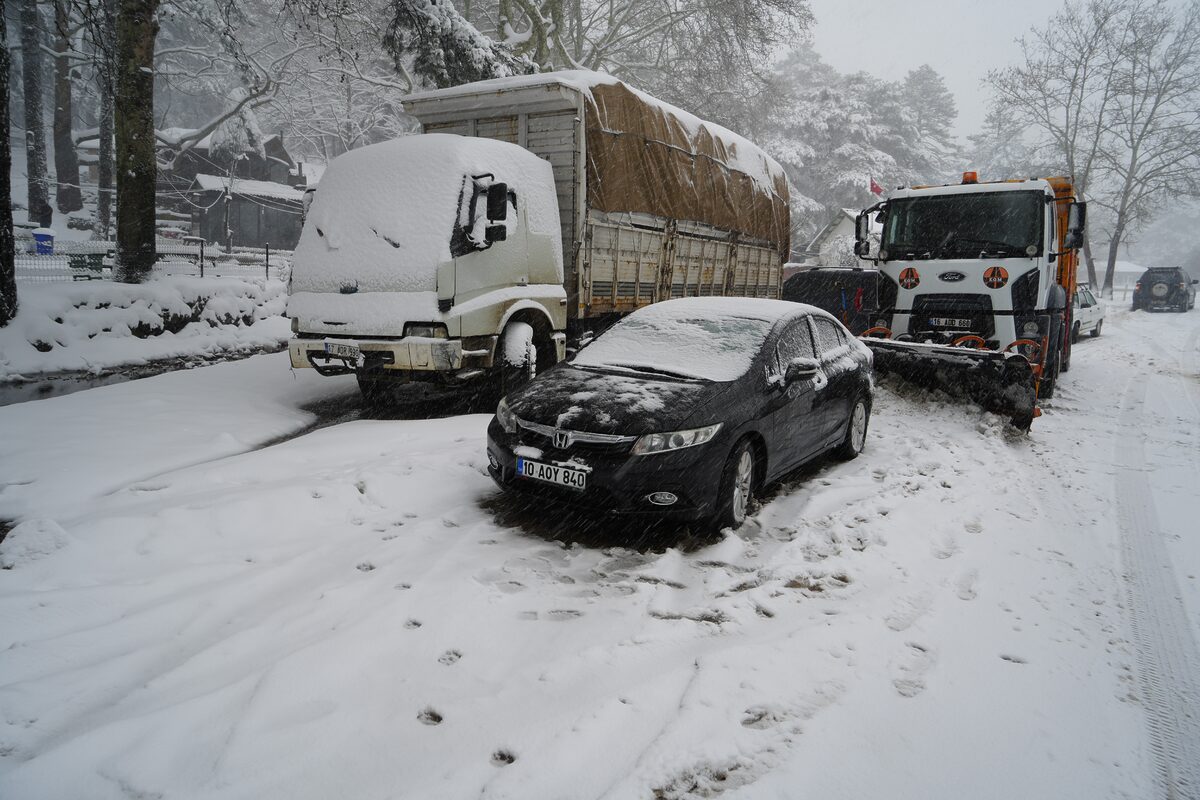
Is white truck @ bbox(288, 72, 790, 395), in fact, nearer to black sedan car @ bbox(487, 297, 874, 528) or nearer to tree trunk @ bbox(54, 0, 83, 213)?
black sedan car @ bbox(487, 297, 874, 528)

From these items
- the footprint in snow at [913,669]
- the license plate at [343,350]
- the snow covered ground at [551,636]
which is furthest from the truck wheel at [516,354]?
the footprint in snow at [913,669]

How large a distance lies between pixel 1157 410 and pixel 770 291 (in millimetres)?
6193

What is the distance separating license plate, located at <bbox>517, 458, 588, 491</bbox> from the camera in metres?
4.15

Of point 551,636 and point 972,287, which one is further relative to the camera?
point 972,287

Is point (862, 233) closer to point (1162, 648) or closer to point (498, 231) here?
point (498, 231)

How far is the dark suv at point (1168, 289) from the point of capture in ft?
105

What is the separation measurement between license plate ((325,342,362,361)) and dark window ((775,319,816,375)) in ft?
13.0

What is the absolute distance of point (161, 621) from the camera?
3219 millimetres

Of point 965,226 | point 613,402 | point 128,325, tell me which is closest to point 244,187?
point 128,325

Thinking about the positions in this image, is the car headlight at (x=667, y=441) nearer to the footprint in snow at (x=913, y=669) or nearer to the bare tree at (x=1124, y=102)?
the footprint in snow at (x=913, y=669)

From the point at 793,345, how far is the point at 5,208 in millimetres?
10343

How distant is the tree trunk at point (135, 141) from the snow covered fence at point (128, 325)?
0.64 m

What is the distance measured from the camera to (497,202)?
6910 millimetres

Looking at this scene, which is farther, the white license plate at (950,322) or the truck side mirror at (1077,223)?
the white license plate at (950,322)
